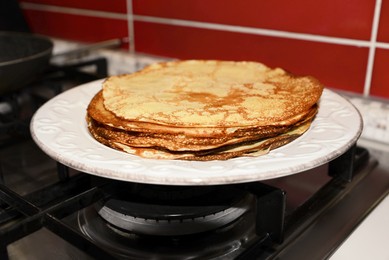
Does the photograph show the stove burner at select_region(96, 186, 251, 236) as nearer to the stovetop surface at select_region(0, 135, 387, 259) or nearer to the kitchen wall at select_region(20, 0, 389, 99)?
the stovetop surface at select_region(0, 135, 387, 259)

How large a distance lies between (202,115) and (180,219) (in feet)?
Result: 0.44

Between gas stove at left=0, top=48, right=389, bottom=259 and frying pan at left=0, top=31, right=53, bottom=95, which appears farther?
frying pan at left=0, top=31, right=53, bottom=95

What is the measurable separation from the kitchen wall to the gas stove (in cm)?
26

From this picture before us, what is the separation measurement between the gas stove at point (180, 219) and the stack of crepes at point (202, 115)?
0.22ft

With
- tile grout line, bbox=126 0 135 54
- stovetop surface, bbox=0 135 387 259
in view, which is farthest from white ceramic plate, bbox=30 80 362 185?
tile grout line, bbox=126 0 135 54

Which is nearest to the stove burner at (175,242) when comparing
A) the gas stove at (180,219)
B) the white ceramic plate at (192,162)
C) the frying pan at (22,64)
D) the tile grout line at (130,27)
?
the gas stove at (180,219)

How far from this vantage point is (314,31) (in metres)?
0.89

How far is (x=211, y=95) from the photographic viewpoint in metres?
0.66

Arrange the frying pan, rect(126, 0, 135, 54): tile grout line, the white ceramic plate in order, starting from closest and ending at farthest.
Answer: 1. the white ceramic plate
2. the frying pan
3. rect(126, 0, 135, 54): tile grout line


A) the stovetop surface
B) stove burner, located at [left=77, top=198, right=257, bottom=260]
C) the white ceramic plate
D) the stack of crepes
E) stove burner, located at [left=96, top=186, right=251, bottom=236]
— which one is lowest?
the stovetop surface

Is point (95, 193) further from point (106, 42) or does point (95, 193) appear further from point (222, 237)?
point (106, 42)

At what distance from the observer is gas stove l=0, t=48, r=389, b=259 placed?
53 cm

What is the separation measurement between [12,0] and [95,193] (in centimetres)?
98

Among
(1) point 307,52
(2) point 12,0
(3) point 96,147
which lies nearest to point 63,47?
(2) point 12,0
